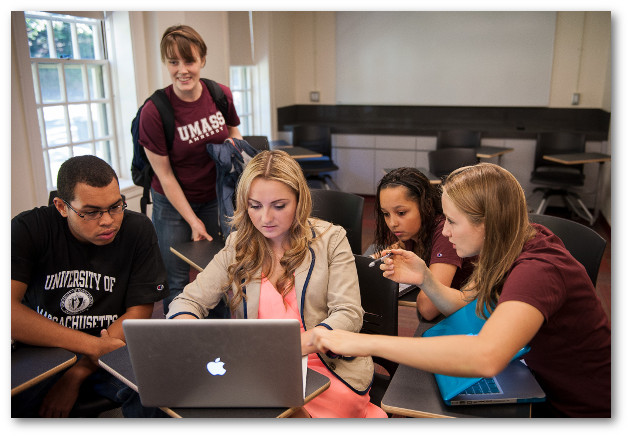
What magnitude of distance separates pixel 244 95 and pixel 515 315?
16.1ft

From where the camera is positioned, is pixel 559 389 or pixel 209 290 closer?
pixel 559 389

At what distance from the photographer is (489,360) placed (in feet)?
3.42

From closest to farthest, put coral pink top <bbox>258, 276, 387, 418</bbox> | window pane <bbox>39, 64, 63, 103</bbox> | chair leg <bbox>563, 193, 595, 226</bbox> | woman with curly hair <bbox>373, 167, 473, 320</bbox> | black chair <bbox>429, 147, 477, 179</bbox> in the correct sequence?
coral pink top <bbox>258, 276, 387, 418</bbox>
woman with curly hair <bbox>373, 167, 473, 320</bbox>
window pane <bbox>39, 64, 63, 103</bbox>
black chair <bbox>429, 147, 477, 179</bbox>
chair leg <bbox>563, 193, 595, 226</bbox>

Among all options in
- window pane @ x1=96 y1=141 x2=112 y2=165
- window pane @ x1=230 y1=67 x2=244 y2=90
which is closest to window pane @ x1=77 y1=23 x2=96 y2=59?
window pane @ x1=96 y1=141 x2=112 y2=165

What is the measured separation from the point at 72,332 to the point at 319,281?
728mm

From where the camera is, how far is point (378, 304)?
1653 millimetres

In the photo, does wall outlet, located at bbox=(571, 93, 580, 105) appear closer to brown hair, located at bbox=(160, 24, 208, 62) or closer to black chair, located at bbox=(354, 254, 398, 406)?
brown hair, located at bbox=(160, 24, 208, 62)

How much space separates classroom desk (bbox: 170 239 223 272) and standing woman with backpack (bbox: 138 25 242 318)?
0.21ft

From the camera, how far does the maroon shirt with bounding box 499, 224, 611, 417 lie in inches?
44.0

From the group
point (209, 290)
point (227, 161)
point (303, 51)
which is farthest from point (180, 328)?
point (303, 51)

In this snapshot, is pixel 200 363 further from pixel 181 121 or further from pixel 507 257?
pixel 181 121

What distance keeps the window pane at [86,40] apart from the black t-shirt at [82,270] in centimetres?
190

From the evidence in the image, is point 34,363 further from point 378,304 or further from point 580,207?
point 580,207

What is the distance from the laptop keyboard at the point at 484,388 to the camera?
1183 mm
